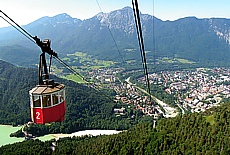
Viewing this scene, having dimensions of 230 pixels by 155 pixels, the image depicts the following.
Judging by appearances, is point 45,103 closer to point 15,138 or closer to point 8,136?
point 15,138

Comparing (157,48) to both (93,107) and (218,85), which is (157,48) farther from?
(93,107)

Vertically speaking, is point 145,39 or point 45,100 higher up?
point 145,39

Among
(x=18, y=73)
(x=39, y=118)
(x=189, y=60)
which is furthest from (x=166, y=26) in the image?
(x=39, y=118)

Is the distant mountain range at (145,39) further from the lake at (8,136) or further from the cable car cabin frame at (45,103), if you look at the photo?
the cable car cabin frame at (45,103)

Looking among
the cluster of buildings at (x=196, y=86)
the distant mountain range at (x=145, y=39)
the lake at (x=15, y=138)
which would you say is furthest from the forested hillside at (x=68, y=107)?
the distant mountain range at (x=145, y=39)

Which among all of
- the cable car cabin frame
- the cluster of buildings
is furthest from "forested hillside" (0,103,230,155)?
the cluster of buildings

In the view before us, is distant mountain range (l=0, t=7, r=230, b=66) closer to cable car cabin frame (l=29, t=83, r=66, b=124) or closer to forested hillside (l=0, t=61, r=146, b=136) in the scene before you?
forested hillside (l=0, t=61, r=146, b=136)

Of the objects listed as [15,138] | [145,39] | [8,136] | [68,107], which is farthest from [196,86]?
[145,39]

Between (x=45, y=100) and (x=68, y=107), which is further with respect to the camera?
(x=68, y=107)

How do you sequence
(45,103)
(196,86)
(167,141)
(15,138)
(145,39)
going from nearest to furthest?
(45,103), (167,141), (15,138), (196,86), (145,39)
